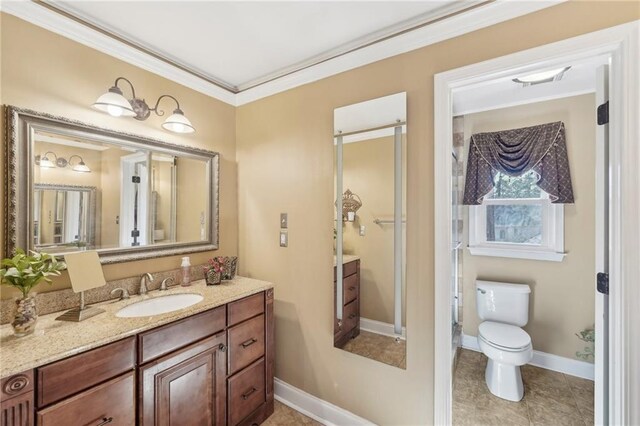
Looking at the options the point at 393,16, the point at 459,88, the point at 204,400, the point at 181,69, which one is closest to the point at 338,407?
the point at 204,400

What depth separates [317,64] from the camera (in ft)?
6.26

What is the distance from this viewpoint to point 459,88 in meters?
1.51

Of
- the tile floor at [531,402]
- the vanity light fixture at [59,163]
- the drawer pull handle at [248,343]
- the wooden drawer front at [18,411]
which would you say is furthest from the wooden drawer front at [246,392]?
the vanity light fixture at [59,163]

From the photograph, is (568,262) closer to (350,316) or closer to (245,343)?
(350,316)

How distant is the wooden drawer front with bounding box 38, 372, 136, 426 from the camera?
3.29ft

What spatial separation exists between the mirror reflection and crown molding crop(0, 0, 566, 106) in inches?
21.9

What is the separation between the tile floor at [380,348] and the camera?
1644mm

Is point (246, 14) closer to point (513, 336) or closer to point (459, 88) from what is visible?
point (459, 88)

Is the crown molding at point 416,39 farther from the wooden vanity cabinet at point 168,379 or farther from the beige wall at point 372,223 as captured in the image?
the wooden vanity cabinet at point 168,379

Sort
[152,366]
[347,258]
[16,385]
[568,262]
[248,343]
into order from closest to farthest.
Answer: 1. [16,385]
2. [152,366]
3. [248,343]
4. [347,258]
5. [568,262]

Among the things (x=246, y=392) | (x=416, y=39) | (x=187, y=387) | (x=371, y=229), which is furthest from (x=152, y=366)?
(x=416, y=39)

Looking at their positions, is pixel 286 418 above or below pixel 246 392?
below

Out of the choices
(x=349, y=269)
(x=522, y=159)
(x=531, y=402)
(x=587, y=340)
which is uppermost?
(x=522, y=159)

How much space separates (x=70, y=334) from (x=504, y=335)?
2843 millimetres
